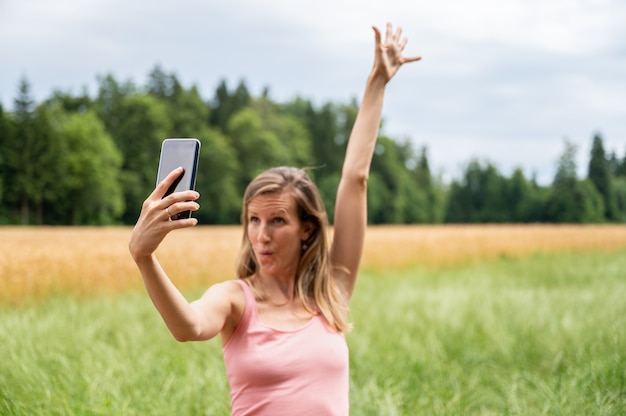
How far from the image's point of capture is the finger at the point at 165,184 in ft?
5.29

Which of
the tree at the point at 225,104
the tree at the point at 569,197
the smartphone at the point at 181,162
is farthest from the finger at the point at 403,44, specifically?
the tree at the point at 225,104

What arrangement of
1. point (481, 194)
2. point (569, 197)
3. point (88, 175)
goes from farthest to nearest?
point (88, 175) < point (481, 194) < point (569, 197)

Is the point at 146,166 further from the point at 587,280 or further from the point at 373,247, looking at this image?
the point at 587,280

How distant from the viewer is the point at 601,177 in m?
13.1

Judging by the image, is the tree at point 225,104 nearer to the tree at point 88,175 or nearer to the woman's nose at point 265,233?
the tree at point 88,175

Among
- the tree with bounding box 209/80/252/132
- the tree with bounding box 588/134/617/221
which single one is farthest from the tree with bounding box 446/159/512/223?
the tree with bounding box 209/80/252/132

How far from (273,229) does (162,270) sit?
0.52m

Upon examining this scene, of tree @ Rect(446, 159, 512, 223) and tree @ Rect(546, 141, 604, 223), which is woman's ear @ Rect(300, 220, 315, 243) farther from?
tree @ Rect(446, 159, 512, 223)

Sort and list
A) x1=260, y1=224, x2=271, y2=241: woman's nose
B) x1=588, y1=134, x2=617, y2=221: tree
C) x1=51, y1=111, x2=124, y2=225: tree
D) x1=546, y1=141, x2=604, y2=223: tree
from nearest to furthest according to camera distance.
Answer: x1=260, y1=224, x2=271, y2=241: woman's nose
x1=588, y1=134, x2=617, y2=221: tree
x1=546, y1=141, x2=604, y2=223: tree
x1=51, y1=111, x2=124, y2=225: tree

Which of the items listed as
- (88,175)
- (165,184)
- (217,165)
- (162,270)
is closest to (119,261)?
(162,270)

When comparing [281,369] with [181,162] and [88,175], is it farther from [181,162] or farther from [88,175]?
[88,175]

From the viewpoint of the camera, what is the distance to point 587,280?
12.1 meters

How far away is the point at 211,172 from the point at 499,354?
40565 mm

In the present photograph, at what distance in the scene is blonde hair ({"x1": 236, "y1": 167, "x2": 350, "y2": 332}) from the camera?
7.18 feet
